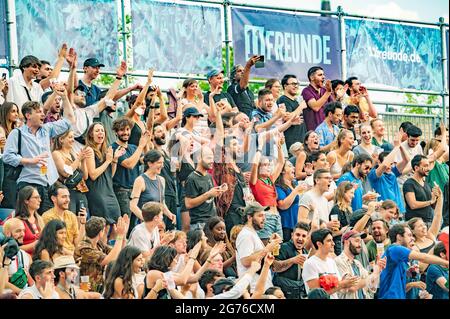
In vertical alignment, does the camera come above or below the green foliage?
below

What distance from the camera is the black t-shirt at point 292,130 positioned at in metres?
17.4

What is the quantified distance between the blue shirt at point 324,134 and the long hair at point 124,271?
13.8ft

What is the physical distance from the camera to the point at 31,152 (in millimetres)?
14484

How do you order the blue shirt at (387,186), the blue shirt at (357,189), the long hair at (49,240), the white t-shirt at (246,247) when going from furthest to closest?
the blue shirt at (387,186)
the blue shirt at (357,189)
the white t-shirt at (246,247)
the long hair at (49,240)

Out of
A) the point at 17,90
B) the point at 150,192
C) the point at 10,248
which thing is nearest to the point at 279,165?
the point at 150,192

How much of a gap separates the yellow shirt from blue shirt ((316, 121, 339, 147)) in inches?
160

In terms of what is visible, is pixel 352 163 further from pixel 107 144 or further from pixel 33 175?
pixel 33 175

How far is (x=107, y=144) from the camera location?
15.5 m

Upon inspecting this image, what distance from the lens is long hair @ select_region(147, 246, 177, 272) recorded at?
14.1m

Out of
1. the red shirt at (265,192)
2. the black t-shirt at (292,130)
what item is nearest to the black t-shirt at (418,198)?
the black t-shirt at (292,130)

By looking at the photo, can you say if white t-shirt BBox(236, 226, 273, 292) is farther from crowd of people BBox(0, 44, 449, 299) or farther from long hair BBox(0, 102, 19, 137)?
long hair BBox(0, 102, 19, 137)

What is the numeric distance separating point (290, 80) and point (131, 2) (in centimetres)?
218

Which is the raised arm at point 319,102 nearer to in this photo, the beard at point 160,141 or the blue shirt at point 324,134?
the blue shirt at point 324,134

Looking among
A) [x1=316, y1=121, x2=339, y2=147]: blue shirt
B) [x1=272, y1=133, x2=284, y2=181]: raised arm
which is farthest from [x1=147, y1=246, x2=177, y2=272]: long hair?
[x1=316, y1=121, x2=339, y2=147]: blue shirt
